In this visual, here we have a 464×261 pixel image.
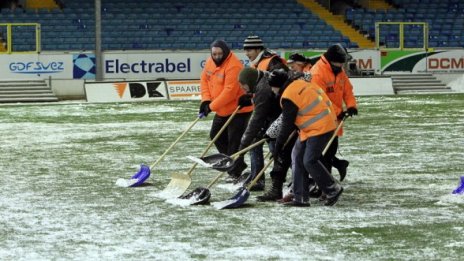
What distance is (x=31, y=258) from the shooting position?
8.87 meters

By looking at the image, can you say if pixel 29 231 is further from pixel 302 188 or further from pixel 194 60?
pixel 194 60

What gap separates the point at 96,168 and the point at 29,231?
206 inches

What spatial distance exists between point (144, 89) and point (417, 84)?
9527 mm

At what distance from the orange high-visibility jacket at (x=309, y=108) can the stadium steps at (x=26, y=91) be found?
881 inches

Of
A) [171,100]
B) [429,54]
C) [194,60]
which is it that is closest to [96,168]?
[171,100]

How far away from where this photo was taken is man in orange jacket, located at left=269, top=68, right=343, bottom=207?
36.4 ft

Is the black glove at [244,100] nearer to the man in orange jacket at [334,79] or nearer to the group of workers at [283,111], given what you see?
the group of workers at [283,111]

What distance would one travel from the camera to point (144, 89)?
32.4 m

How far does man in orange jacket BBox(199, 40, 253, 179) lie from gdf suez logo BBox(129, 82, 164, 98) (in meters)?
18.8

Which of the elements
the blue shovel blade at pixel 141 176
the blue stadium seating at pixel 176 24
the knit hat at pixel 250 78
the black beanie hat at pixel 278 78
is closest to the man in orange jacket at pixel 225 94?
the blue shovel blade at pixel 141 176

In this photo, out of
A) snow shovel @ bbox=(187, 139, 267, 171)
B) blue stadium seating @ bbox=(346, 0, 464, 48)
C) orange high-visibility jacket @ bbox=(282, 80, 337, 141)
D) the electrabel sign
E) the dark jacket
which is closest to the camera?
orange high-visibility jacket @ bbox=(282, 80, 337, 141)

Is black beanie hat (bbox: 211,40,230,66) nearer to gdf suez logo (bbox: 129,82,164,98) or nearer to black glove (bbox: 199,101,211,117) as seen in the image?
black glove (bbox: 199,101,211,117)

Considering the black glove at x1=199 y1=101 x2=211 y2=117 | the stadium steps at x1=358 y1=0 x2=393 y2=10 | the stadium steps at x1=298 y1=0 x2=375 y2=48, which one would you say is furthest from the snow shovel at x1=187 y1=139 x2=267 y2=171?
the stadium steps at x1=358 y1=0 x2=393 y2=10

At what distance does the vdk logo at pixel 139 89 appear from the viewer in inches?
1268
